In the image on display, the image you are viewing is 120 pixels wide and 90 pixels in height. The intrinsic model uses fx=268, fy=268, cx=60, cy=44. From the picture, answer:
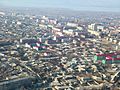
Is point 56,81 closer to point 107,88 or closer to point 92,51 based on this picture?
point 107,88

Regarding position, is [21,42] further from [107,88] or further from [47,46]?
[107,88]

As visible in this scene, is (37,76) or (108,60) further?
(108,60)

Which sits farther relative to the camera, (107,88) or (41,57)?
(41,57)

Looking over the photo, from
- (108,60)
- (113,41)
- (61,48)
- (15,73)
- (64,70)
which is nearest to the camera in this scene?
(15,73)

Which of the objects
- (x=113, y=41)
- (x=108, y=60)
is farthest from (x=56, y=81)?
(x=113, y=41)

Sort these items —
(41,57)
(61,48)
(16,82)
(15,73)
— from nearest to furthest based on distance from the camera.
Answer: (16,82) → (15,73) → (41,57) → (61,48)

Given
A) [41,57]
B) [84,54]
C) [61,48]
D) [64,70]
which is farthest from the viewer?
[61,48]

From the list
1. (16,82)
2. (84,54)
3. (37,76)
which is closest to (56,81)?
(37,76)

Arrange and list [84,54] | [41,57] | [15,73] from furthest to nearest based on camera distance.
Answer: [84,54], [41,57], [15,73]
